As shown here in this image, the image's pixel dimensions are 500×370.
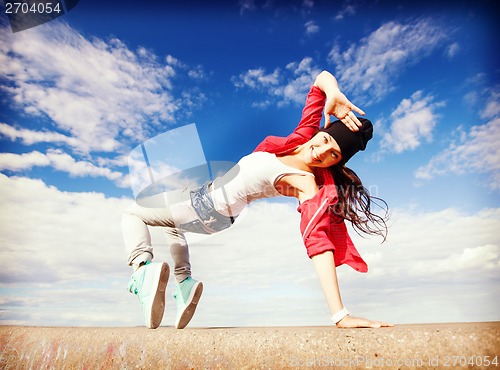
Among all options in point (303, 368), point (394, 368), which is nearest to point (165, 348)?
point (303, 368)

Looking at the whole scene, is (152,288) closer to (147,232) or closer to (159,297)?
(159,297)

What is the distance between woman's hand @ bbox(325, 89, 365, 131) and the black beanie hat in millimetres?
47

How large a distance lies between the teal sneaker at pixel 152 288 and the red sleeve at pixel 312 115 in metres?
1.44

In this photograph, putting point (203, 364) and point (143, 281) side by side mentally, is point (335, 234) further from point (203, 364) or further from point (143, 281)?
point (143, 281)

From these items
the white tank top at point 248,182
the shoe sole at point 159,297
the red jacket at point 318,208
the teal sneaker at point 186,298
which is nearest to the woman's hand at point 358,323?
the red jacket at point 318,208

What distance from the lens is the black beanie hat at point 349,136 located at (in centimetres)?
255

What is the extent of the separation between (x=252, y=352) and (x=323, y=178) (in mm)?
1360

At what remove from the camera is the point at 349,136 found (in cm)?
255

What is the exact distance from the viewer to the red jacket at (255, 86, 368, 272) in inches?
89.3

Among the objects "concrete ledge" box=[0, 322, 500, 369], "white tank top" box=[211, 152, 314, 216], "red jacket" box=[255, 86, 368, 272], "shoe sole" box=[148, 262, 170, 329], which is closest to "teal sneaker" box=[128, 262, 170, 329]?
"shoe sole" box=[148, 262, 170, 329]

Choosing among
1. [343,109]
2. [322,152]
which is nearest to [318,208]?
[322,152]

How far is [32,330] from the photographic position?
2.99 m

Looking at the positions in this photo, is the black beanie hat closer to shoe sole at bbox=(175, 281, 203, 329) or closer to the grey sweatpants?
the grey sweatpants

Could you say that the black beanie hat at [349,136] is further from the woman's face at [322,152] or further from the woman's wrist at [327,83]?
the woman's wrist at [327,83]
